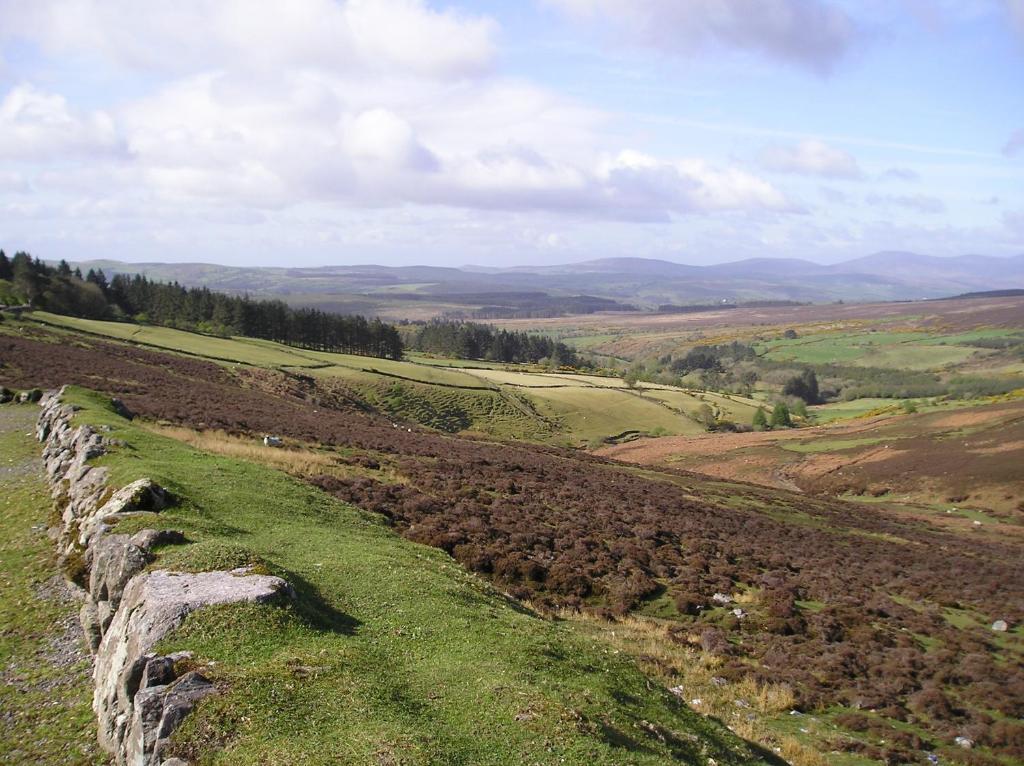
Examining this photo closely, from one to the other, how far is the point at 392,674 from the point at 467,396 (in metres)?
80.5

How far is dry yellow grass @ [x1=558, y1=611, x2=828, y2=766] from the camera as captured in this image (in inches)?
561

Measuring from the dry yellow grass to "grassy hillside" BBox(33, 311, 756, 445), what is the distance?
62.6m

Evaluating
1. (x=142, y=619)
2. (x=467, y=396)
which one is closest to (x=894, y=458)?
(x=467, y=396)

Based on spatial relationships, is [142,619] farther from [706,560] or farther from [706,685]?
[706,560]

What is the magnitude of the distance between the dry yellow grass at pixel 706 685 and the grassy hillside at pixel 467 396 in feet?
205

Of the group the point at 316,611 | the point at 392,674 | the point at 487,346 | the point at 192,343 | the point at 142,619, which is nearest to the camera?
the point at 392,674

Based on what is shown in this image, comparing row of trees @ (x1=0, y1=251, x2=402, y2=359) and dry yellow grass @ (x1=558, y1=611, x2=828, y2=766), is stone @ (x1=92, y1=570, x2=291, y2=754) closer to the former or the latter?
dry yellow grass @ (x1=558, y1=611, x2=828, y2=766)

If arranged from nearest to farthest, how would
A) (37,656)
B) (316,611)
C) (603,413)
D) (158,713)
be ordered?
1. (158,713)
2. (316,611)
3. (37,656)
4. (603,413)

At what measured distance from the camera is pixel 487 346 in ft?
584

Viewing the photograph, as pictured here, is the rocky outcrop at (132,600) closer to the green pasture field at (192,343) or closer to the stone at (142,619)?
the stone at (142,619)

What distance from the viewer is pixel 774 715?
16.0 meters

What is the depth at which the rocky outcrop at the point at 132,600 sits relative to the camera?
28.8 feet

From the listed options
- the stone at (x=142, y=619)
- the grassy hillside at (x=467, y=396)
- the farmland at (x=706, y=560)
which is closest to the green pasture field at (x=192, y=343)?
the grassy hillside at (x=467, y=396)

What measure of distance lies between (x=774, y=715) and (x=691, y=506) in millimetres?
24793
